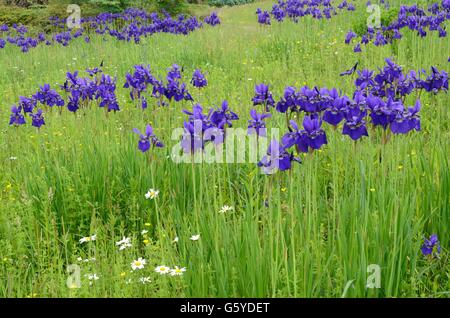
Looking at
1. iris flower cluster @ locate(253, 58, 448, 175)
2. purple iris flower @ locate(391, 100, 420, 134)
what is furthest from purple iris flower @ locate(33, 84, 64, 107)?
purple iris flower @ locate(391, 100, 420, 134)

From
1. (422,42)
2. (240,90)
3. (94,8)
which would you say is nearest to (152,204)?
(240,90)

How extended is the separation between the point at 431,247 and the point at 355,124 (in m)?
0.82

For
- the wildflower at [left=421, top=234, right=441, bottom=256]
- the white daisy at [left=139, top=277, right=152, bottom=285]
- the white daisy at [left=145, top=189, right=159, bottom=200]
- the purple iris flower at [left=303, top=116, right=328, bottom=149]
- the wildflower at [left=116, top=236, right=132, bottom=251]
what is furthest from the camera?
the wildflower at [left=116, top=236, right=132, bottom=251]

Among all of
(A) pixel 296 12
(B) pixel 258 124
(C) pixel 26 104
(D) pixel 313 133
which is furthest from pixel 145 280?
(A) pixel 296 12

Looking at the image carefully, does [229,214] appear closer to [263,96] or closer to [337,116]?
[337,116]

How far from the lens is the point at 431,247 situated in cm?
269

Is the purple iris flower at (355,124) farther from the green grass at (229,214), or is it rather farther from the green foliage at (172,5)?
the green foliage at (172,5)

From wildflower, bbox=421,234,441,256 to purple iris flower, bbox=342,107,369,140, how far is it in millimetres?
717

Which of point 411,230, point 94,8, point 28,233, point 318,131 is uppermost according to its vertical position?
point 94,8

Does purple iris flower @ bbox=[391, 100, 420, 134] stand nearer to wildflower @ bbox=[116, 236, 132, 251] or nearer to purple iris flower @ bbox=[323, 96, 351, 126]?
purple iris flower @ bbox=[323, 96, 351, 126]

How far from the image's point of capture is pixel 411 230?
107 inches

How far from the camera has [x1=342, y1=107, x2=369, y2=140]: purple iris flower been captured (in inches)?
97.0

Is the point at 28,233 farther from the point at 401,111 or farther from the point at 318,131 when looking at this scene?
the point at 401,111
